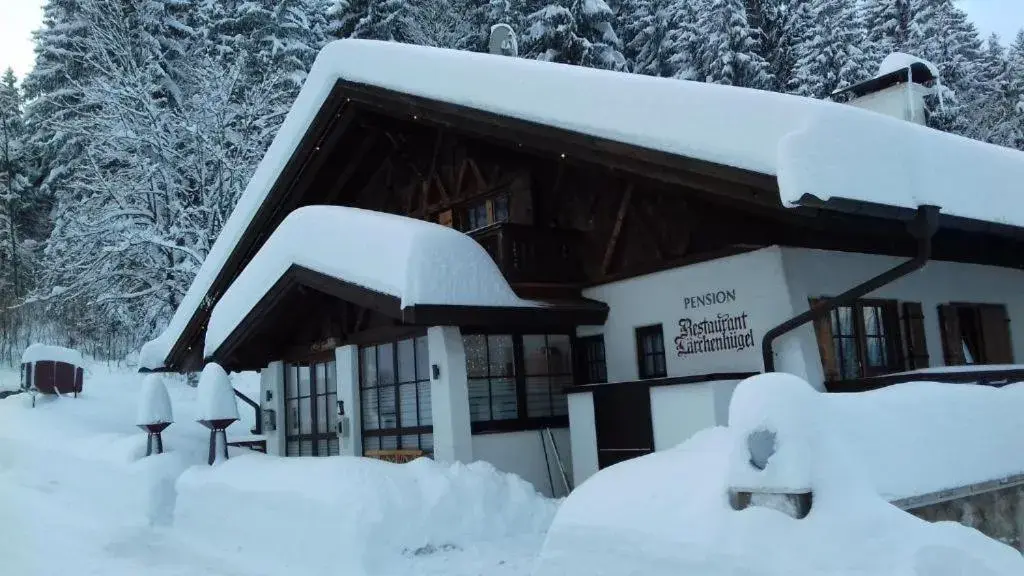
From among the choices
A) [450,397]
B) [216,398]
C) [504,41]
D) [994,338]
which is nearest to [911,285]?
[994,338]

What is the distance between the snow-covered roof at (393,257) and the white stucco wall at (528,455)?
5.78 ft

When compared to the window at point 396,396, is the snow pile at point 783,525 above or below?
below

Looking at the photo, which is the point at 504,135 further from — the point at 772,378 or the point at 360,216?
the point at 772,378

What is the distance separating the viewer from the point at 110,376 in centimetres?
2203

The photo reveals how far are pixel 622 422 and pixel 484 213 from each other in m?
4.19

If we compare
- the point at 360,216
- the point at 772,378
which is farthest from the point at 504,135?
the point at 772,378

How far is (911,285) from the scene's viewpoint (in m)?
10.1

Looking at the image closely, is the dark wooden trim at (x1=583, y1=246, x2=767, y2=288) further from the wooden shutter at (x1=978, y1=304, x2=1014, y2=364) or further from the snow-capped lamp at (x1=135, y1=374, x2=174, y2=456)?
the snow-capped lamp at (x1=135, y1=374, x2=174, y2=456)

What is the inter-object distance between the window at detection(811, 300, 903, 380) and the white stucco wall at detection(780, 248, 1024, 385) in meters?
0.23

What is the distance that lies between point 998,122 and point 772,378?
40869 mm

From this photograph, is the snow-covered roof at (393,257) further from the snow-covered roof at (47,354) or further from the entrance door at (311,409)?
the snow-covered roof at (47,354)

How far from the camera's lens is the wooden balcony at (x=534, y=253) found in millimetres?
10508

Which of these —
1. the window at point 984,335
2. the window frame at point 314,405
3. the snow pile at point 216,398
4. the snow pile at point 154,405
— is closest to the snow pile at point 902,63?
the window at point 984,335

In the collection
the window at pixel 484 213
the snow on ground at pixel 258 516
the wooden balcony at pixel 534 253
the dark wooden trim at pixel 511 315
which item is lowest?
the snow on ground at pixel 258 516
